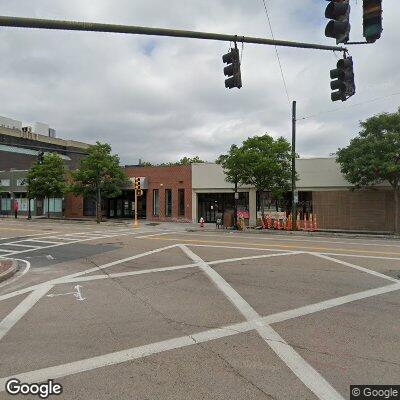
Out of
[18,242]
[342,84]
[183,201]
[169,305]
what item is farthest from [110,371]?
[183,201]

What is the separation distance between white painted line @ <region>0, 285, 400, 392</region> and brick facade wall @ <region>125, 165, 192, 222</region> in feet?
94.5

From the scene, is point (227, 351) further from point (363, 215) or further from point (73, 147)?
point (73, 147)

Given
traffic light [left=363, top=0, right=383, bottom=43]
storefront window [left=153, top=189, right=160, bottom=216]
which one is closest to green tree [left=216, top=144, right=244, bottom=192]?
storefront window [left=153, top=189, right=160, bottom=216]

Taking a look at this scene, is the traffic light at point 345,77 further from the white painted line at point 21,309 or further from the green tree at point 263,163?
the green tree at point 263,163

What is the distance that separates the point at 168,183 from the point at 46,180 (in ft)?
40.6

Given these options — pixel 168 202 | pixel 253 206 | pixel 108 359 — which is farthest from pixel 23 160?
pixel 108 359

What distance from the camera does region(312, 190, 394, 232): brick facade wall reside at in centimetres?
2845

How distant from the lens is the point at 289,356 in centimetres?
527

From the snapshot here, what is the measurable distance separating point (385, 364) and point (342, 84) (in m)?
7.07

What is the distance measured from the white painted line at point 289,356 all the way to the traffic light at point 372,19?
5439 mm

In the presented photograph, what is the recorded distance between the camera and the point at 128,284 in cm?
1011

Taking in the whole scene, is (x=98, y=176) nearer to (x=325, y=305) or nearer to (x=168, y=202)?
(x=168, y=202)
